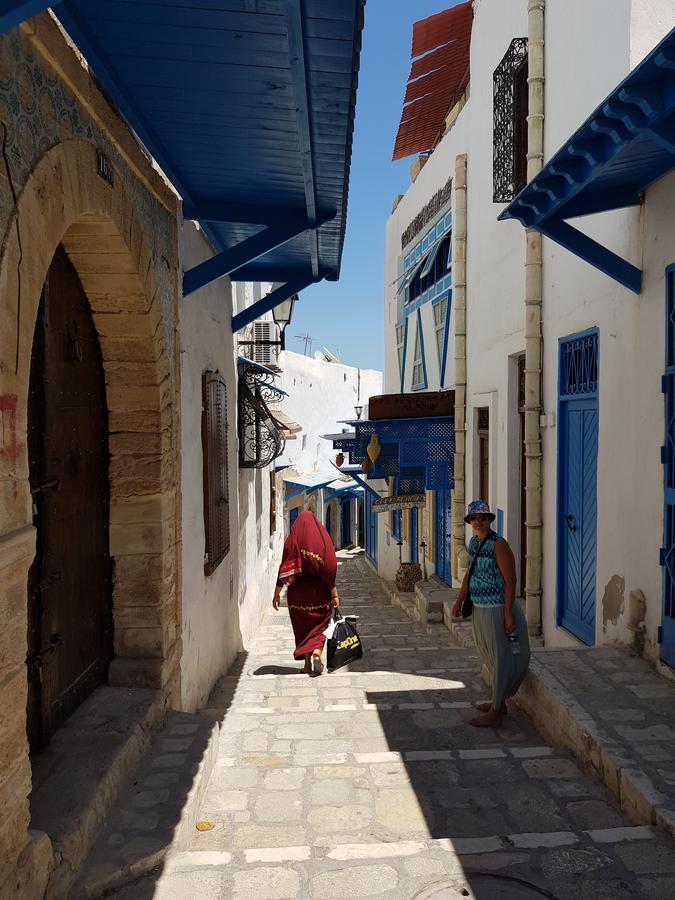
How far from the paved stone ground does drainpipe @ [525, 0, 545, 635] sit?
154 cm

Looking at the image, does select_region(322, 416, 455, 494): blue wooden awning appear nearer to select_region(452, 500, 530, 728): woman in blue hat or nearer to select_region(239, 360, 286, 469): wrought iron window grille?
select_region(239, 360, 286, 469): wrought iron window grille

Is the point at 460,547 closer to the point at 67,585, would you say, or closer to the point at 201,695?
the point at 201,695

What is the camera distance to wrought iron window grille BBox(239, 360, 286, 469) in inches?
329

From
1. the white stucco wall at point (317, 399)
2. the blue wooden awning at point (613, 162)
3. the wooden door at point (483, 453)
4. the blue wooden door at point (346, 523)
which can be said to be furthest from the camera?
the blue wooden door at point (346, 523)

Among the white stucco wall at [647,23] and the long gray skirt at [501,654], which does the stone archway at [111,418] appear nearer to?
the long gray skirt at [501,654]

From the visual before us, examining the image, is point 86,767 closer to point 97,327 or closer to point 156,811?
point 156,811

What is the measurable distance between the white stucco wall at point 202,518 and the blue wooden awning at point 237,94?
522mm

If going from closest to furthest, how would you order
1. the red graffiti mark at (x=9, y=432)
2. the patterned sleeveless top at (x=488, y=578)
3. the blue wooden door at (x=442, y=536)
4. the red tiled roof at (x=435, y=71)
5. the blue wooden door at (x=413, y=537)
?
the red graffiti mark at (x=9, y=432)
the patterned sleeveless top at (x=488, y=578)
the blue wooden door at (x=442, y=536)
the red tiled roof at (x=435, y=71)
the blue wooden door at (x=413, y=537)

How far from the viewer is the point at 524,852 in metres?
2.76

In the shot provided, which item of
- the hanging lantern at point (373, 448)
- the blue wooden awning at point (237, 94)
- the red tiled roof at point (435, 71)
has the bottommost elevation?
the hanging lantern at point (373, 448)

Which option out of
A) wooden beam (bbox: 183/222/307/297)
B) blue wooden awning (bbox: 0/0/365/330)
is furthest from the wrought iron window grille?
blue wooden awning (bbox: 0/0/365/330)

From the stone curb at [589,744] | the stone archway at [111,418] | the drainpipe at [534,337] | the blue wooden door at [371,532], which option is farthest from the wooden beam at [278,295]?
the blue wooden door at [371,532]

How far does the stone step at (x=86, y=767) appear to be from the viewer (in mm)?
2539

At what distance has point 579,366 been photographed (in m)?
5.97
